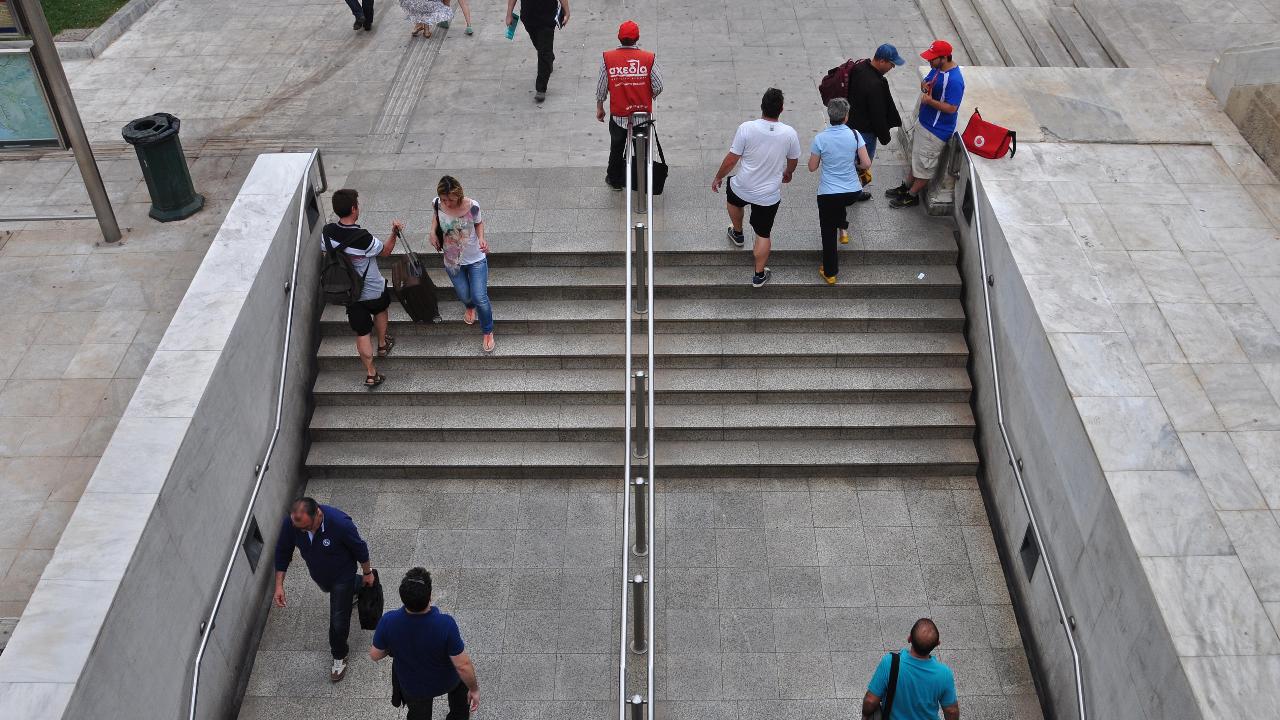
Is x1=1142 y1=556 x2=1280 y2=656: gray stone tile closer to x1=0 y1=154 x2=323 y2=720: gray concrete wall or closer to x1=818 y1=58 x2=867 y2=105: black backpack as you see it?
x1=818 y1=58 x2=867 y2=105: black backpack

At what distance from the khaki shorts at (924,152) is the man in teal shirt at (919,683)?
4.95 meters

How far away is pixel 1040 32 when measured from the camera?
12.6 m

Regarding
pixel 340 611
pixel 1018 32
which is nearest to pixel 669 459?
pixel 340 611

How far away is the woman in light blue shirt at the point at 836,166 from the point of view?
8.34 m

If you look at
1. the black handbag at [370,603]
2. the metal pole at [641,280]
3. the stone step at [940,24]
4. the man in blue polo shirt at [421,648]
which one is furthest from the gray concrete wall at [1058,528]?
A: the black handbag at [370,603]

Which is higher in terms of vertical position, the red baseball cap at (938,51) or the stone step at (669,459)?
the red baseball cap at (938,51)

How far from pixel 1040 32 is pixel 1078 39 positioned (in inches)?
20.4

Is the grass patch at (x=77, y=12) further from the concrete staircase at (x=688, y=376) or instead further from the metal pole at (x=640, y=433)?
the metal pole at (x=640, y=433)

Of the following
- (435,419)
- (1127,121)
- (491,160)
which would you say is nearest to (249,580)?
(435,419)

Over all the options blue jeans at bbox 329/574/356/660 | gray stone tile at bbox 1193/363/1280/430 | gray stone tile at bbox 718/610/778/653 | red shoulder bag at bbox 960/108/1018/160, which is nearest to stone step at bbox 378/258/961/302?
red shoulder bag at bbox 960/108/1018/160

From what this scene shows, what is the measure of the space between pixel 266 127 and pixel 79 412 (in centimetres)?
463

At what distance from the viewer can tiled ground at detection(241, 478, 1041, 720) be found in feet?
22.8

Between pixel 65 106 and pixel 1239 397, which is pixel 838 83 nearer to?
pixel 1239 397

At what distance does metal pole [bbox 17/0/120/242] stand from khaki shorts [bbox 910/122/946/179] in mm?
7416
